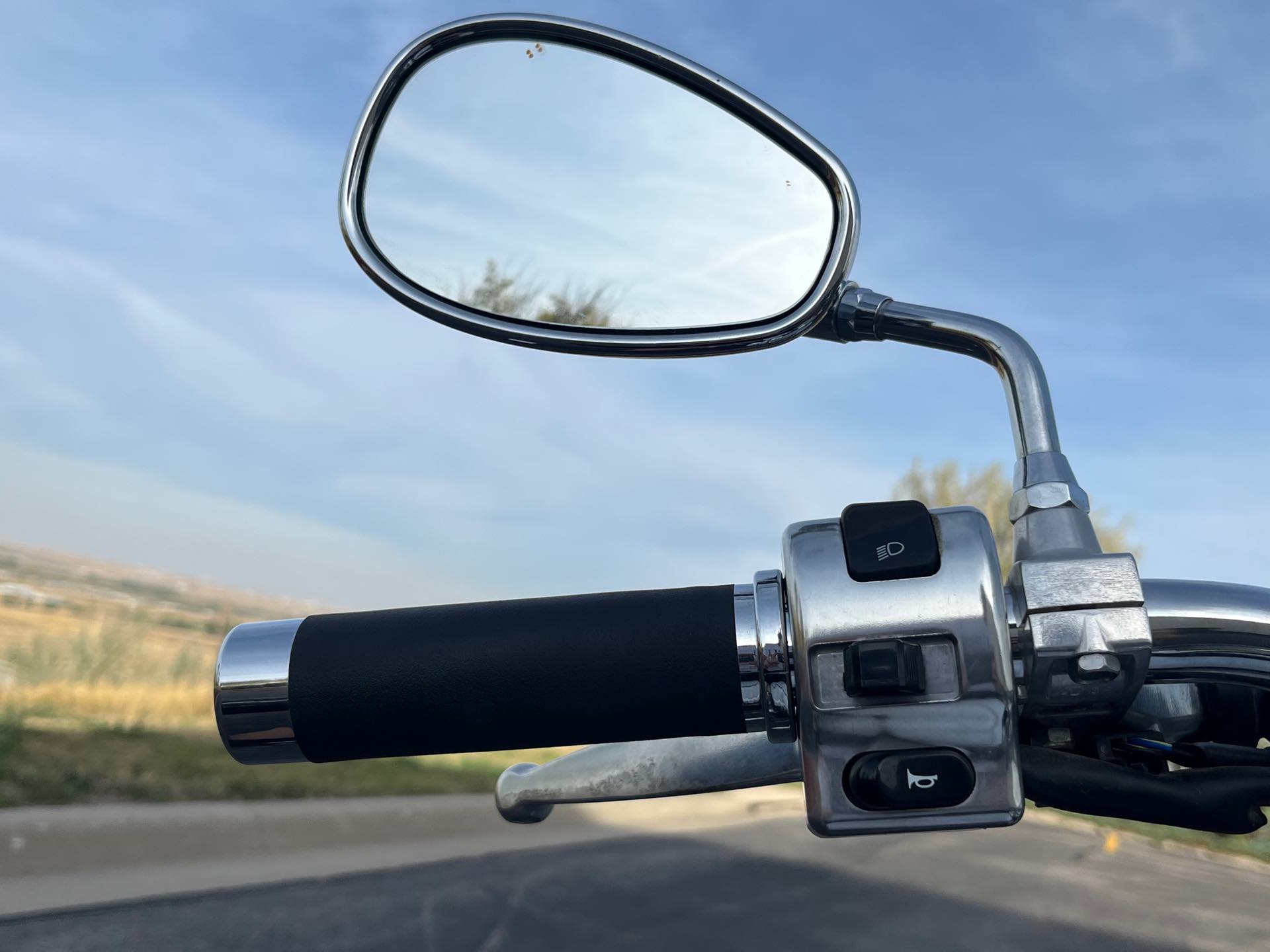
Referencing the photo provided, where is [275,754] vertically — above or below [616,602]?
below

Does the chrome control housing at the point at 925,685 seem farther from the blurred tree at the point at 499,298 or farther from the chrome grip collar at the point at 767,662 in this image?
the blurred tree at the point at 499,298

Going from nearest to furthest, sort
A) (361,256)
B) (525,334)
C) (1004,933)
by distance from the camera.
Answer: (525,334)
(361,256)
(1004,933)

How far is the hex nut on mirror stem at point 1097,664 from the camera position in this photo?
0.74 meters

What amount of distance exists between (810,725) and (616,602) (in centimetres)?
22

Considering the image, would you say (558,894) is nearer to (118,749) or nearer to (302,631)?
(118,749)

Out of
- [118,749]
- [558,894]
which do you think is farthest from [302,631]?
[118,749]

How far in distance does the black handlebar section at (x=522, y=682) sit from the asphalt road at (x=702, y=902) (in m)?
5.07

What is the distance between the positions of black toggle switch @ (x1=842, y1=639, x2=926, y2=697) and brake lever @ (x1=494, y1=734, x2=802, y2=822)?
319 mm

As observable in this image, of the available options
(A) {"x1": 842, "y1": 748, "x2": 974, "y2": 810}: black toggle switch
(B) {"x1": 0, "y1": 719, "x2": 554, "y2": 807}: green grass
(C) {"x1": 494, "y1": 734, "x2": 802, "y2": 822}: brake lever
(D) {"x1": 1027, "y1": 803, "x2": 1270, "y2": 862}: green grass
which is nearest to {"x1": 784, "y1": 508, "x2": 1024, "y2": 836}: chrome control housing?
(A) {"x1": 842, "y1": 748, "x2": 974, "y2": 810}: black toggle switch

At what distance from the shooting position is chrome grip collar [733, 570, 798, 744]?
2.57 feet

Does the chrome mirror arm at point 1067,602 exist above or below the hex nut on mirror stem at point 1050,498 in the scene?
below

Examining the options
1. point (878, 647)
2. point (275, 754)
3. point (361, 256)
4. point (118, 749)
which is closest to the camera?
point (878, 647)

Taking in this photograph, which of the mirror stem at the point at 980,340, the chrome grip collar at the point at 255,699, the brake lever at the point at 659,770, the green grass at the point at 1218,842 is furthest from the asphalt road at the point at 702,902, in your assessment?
the mirror stem at the point at 980,340

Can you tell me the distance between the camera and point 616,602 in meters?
0.88
